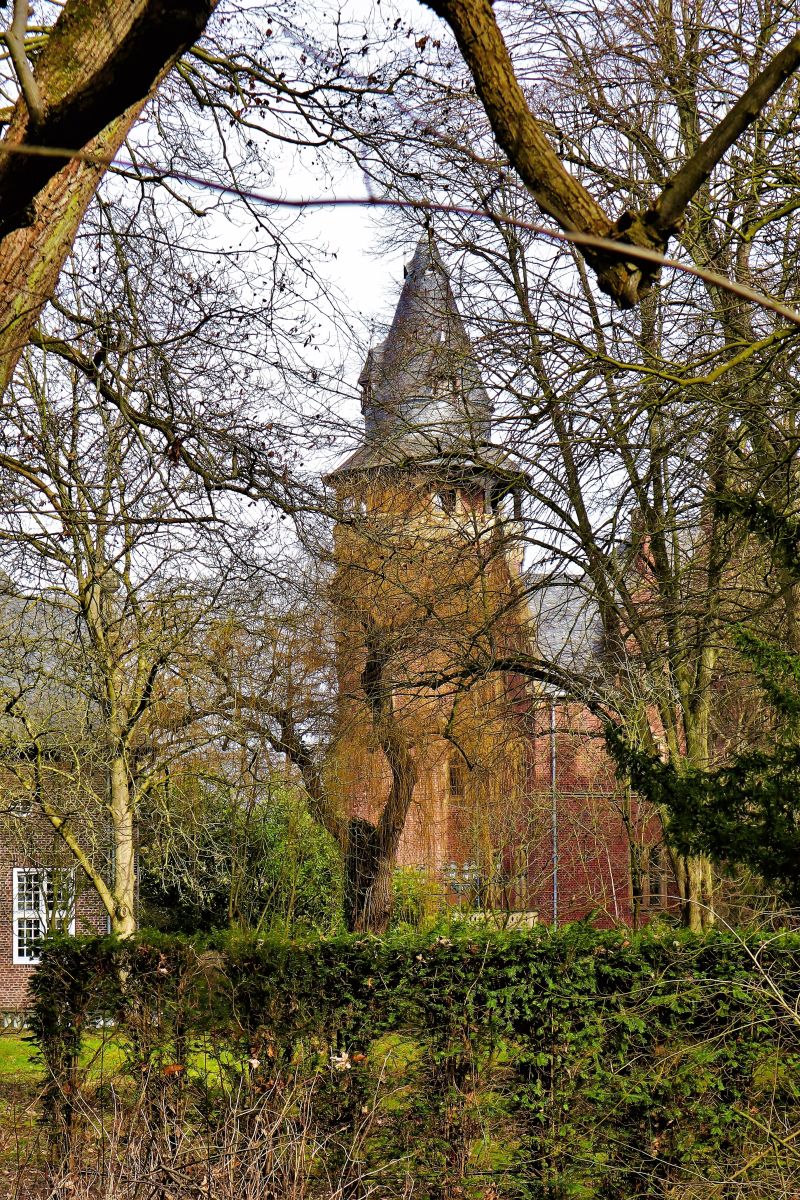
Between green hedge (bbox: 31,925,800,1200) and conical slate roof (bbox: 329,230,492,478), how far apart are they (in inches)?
194

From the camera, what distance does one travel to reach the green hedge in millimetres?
6074

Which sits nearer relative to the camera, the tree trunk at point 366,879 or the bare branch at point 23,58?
the bare branch at point 23,58

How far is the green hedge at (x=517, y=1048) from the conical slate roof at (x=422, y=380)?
4916 mm

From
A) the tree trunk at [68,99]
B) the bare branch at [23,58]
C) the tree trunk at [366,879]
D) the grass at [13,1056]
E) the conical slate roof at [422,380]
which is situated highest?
the conical slate roof at [422,380]

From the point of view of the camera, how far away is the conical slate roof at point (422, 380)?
10.1 m

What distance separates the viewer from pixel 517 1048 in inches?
251

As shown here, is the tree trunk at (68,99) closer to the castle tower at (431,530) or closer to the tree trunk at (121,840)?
the castle tower at (431,530)

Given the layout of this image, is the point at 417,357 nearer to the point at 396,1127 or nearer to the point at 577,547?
the point at 577,547

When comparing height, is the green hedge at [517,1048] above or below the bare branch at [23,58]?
below

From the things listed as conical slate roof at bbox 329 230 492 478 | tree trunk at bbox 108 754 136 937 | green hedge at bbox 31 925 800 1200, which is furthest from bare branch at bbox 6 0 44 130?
tree trunk at bbox 108 754 136 937

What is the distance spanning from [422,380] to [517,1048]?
627 cm

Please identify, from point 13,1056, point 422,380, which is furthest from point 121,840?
point 422,380

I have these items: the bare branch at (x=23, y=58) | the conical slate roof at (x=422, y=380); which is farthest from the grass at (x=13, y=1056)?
the bare branch at (x=23, y=58)

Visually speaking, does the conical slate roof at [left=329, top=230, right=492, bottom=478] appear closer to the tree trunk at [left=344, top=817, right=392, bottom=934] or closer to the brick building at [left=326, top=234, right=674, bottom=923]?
the brick building at [left=326, top=234, right=674, bottom=923]
